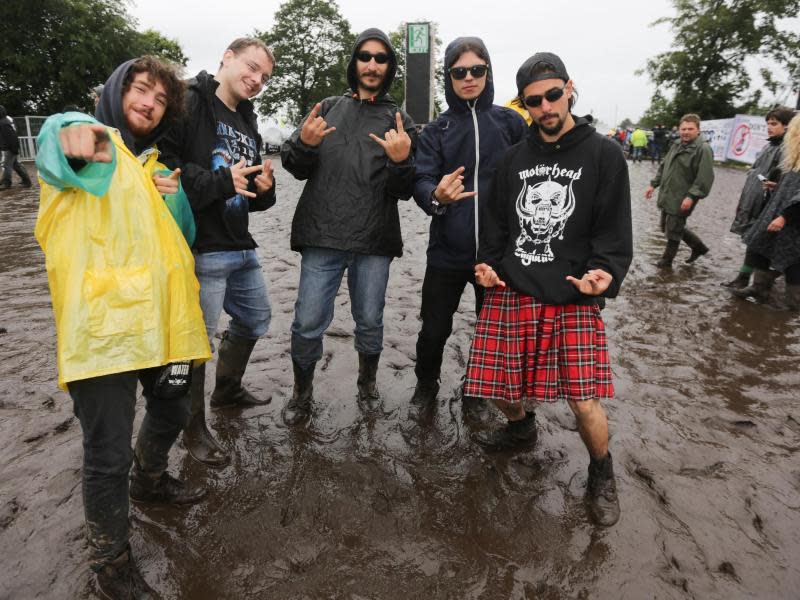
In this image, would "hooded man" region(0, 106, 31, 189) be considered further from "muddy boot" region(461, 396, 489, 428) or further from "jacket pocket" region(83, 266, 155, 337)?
"muddy boot" region(461, 396, 489, 428)

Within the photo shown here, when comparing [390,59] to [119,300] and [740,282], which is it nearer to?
[119,300]

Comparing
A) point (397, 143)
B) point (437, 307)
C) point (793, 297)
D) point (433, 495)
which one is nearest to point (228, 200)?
point (397, 143)

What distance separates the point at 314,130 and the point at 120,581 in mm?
2339

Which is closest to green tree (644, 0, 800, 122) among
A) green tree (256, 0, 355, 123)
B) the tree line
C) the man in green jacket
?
the tree line

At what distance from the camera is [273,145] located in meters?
29.2

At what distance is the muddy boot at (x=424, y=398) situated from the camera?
11.5 ft

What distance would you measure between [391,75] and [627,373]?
2908 mm

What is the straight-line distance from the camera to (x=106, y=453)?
6.23ft

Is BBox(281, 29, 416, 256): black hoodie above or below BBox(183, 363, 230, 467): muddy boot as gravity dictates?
above

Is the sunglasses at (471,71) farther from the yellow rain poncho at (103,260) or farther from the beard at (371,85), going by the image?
the yellow rain poncho at (103,260)

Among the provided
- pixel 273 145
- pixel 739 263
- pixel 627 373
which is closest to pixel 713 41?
pixel 273 145

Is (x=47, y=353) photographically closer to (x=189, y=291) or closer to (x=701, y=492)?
(x=189, y=291)

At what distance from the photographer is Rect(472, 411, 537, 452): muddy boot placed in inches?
122

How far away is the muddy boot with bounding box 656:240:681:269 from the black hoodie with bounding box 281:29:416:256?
550cm
